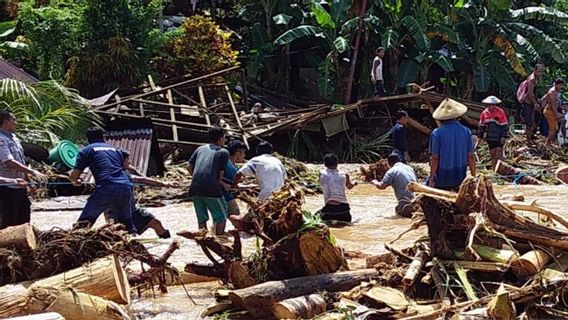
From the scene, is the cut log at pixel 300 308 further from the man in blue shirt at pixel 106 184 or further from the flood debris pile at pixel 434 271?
the man in blue shirt at pixel 106 184

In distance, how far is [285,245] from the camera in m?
6.55

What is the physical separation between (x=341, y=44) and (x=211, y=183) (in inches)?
489

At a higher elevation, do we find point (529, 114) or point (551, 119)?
point (529, 114)

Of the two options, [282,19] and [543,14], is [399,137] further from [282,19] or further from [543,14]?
[543,14]

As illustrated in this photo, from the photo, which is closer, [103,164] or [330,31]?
[103,164]

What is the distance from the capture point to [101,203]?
24.3ft

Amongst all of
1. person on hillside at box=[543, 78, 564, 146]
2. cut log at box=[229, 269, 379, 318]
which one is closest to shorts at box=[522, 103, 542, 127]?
person on hillside at box=[543, 78, 564, 146]

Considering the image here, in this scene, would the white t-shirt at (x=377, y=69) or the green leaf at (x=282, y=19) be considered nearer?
the white t-shirt at (x=377, y=69)

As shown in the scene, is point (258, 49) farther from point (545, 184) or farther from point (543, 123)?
point (545, 184)

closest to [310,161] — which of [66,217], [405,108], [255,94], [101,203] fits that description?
[405,108]

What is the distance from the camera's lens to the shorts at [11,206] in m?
7.82

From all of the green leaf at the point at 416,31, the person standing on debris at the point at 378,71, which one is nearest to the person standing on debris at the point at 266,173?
the person standing on debris at the point at 378,71

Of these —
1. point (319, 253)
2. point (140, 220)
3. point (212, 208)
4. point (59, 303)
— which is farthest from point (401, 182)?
point (59, 303)

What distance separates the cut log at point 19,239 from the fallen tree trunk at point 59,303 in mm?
518
